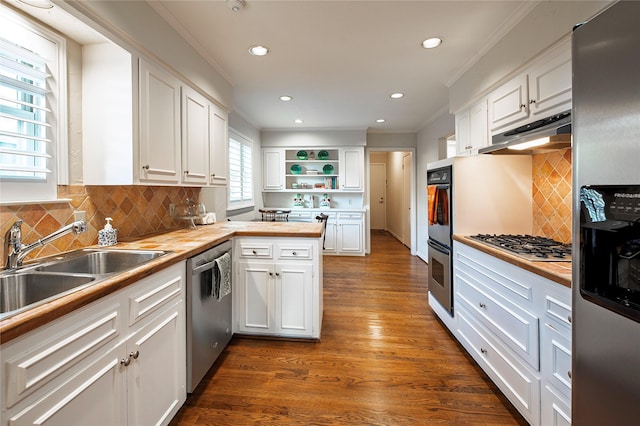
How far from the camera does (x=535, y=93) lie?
2027 mm

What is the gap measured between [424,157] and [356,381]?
4607 mm

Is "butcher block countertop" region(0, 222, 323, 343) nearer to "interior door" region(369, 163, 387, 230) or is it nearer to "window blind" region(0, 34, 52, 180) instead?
"window blind" region(0, 34, 52, 180)

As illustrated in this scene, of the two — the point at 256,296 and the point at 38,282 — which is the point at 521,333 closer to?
the point at 256,296

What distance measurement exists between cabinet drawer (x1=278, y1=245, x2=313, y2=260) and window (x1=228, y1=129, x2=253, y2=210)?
214 cm

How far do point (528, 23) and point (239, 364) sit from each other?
3198 mm

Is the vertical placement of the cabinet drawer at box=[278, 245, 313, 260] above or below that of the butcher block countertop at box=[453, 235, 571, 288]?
below

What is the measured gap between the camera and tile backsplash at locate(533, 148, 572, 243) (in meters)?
2.03

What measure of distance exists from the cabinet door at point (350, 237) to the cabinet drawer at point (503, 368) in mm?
3528

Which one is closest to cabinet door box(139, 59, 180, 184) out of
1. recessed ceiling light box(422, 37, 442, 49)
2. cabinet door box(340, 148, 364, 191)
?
recessed ceiling light box(422, 37, 442, 49)

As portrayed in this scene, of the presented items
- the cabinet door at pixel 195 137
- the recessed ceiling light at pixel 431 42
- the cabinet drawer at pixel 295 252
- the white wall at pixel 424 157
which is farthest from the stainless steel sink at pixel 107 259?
the white wall at pixel 424 157

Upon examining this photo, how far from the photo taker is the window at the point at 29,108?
1357 mm

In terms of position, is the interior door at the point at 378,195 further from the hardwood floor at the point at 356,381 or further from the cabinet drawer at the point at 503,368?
the cabinet drawer at the point at 503,368

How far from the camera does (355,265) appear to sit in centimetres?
514

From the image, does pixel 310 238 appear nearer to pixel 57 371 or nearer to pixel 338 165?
pixel 57 371
